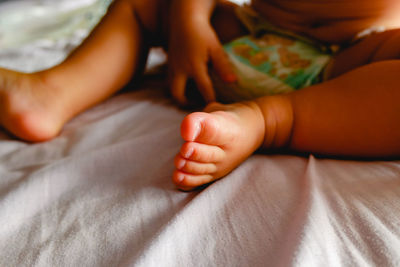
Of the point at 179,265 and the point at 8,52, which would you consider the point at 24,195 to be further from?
the point at 8,52

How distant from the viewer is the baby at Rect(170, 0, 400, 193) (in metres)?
0.36

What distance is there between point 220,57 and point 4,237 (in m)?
0.45

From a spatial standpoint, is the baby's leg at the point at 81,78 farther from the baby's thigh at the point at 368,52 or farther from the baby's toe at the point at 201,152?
the baby's thigh at the point at 368,52

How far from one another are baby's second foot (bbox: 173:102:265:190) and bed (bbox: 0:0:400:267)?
2cm

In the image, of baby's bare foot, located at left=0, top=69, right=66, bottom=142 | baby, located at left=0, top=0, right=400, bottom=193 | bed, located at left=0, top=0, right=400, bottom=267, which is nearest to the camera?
bed, located at left=0, top=0, right=400, bottom=267

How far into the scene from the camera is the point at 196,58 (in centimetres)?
57

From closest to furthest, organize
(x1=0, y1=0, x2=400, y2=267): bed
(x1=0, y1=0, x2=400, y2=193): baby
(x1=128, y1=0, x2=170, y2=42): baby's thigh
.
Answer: (x1=0, y1=0, x2=400, y2=267): bed
(x1=0, y1=0, x2=400, y2=193): baby
(x1=128, y1=0, x2=170, y2=42): baby's thigh

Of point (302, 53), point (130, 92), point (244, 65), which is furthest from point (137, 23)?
point (302, 53)

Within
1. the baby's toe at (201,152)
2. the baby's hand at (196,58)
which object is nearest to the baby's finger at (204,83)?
the baby's hand at (196,58)

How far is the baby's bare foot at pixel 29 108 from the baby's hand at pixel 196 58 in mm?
230

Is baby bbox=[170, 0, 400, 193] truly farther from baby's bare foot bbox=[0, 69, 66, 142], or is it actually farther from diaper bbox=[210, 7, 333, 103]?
baby's bare foot bbox=[0, 69, 66, 142]

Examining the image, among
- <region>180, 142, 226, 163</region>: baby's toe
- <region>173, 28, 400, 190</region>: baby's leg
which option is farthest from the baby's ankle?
<region>180, 142, 226, 163</region>: baby's toe

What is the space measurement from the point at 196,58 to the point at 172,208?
0.33 meters

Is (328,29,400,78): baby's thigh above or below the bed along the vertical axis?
above
